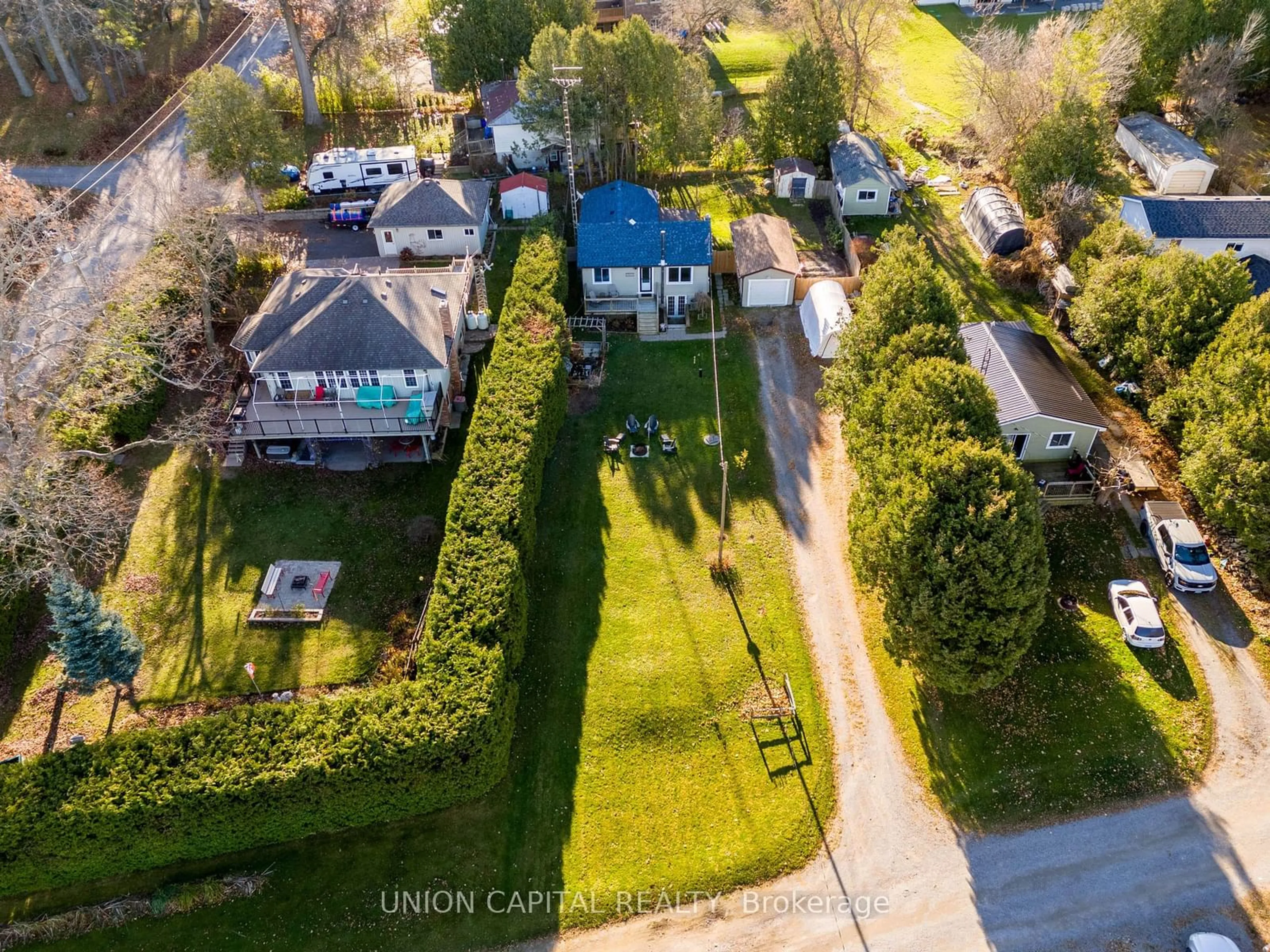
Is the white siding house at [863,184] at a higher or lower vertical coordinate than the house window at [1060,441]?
higher

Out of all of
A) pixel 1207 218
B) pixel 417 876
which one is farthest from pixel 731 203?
pixel 417 876

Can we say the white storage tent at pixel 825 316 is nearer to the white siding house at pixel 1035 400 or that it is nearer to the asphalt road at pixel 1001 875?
the white siding house at pixel 1035 400

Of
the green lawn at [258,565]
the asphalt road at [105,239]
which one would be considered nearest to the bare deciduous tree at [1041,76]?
the green lawn at [258,565]

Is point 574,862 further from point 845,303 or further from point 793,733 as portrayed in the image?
point 845,303

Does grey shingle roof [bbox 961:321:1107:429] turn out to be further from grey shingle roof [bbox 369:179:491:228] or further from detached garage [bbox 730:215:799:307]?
grey shingle roof [bbox 369:179:491:228]

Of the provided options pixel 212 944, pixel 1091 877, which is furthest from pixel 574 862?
pixel 1091 877

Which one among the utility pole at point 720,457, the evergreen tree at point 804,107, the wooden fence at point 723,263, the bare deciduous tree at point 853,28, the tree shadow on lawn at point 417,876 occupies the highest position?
the bare deciduous tree at point 853,28

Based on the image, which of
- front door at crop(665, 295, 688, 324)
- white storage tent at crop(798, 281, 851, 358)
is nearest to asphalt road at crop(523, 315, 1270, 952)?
white storage tent at crop(798, 281, 851, 358)
